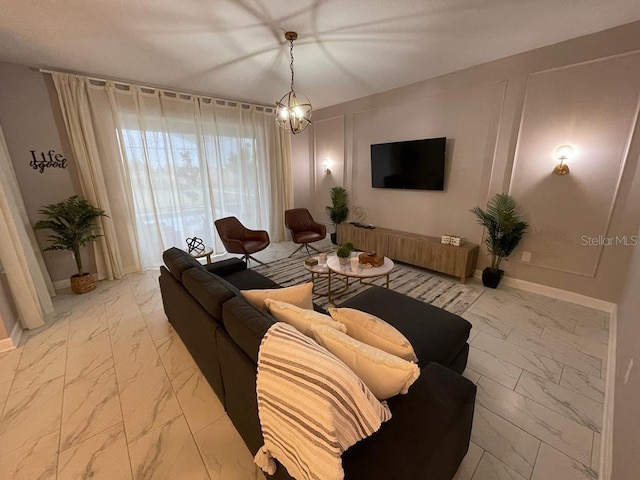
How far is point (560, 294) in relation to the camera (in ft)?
9.62

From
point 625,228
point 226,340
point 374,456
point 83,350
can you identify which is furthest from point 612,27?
point 83,350

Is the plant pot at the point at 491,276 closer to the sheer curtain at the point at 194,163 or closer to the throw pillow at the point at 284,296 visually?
the throw pillow at the point at 284,296

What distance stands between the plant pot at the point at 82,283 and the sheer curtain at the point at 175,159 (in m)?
0.57

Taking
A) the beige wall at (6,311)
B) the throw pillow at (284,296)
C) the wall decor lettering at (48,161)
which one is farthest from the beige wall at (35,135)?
the throw pillow at (284,296)

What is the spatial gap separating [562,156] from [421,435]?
10.4 feet

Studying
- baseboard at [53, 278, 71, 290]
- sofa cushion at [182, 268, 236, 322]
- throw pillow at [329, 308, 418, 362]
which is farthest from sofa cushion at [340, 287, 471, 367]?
baseboard at [53, 278, 71, 290]

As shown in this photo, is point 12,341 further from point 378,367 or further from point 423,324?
point 423,324

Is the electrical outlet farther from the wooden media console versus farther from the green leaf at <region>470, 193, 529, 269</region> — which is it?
the wooden media console

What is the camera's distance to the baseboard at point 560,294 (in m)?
2.69

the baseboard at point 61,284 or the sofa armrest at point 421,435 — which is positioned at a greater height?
the sofa armrest at point 421,435

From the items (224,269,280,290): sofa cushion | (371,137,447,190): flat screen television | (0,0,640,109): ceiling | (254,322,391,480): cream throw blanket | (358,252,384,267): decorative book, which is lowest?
(224,269,280,290): sofa cushion

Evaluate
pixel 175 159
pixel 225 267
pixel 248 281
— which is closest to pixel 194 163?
pixel 175 159

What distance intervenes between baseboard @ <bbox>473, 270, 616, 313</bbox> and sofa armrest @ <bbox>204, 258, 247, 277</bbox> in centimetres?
331

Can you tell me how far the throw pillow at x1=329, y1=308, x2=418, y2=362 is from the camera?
3.63 feet
